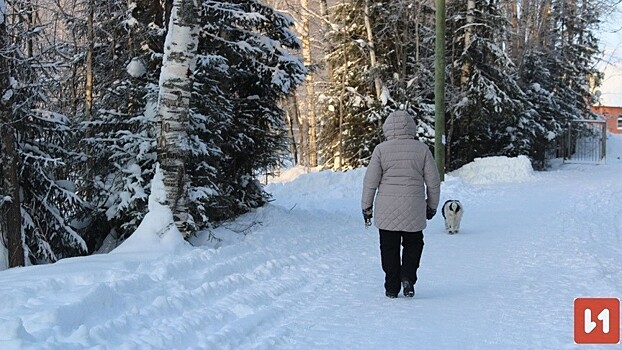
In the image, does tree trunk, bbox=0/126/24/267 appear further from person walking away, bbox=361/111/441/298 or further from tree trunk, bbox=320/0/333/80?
tree trunk, bbox=320/0/333/80

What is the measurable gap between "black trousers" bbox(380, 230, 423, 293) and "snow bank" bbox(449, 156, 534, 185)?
15.3m

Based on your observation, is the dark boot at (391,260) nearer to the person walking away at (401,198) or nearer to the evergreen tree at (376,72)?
the person walking away at (401,198)

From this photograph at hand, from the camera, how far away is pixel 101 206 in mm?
8852

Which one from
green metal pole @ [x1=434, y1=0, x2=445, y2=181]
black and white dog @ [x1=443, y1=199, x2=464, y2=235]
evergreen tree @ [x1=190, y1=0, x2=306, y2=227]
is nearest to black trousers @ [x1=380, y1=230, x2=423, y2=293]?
evergreen tree @ [x1=190, y1=0, x2=306, y2=227]

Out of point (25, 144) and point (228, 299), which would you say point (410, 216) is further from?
point (25, 144)

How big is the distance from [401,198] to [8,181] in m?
5.07

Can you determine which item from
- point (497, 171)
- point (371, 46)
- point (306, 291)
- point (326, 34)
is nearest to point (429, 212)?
point (306, 291)

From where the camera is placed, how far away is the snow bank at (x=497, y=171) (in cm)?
Answer: 2132

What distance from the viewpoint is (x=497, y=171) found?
2181 centimetres

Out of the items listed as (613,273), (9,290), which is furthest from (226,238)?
(613,273)

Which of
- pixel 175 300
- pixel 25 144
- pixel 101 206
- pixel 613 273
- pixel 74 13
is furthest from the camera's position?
pixel 74 13

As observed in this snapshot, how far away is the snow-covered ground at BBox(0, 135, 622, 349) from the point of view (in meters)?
4.40

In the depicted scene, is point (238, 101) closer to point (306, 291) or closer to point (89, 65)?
point (89, 65)

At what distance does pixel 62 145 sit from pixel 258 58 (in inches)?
136
